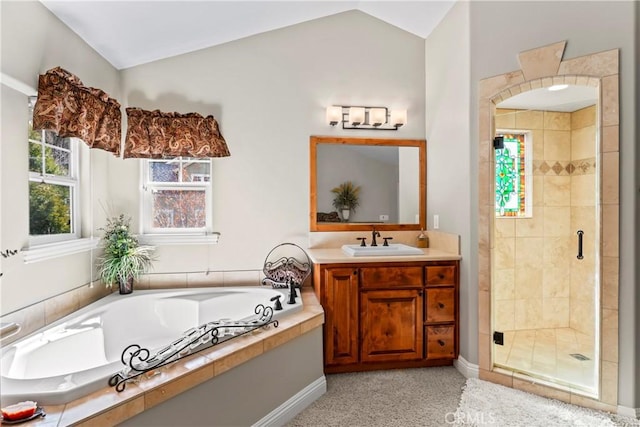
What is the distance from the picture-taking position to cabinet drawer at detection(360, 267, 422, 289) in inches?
103

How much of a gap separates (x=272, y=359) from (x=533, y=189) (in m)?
3.00

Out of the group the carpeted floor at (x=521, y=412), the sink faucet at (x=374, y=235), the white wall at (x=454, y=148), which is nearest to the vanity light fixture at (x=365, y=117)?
the white wall at (x=454, y=148)

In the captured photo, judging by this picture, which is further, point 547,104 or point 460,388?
point 547,104

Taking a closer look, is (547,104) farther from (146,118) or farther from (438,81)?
(146,118)

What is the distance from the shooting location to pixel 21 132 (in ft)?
6.25

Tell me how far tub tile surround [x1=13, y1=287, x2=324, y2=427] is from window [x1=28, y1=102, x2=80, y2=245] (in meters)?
1.29

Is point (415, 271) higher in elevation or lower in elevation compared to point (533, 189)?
lower

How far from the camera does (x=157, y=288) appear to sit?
3016mm

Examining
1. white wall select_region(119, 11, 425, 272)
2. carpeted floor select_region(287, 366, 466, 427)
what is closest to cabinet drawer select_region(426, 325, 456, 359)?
carpeted floor select_region(287, 366, 466, 427)

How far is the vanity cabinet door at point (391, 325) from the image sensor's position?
8.54 ft

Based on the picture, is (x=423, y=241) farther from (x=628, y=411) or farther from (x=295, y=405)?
(x=295, y=405)

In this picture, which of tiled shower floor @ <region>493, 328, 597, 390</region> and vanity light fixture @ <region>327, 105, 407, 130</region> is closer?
tiled shower floor @ <region>493, 328, 597, 390</region>

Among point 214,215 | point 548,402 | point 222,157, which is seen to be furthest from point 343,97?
point 548,402

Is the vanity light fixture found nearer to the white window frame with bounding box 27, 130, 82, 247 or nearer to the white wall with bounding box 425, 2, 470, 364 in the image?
the white wall with bounding box 425, 2, 470, 364
